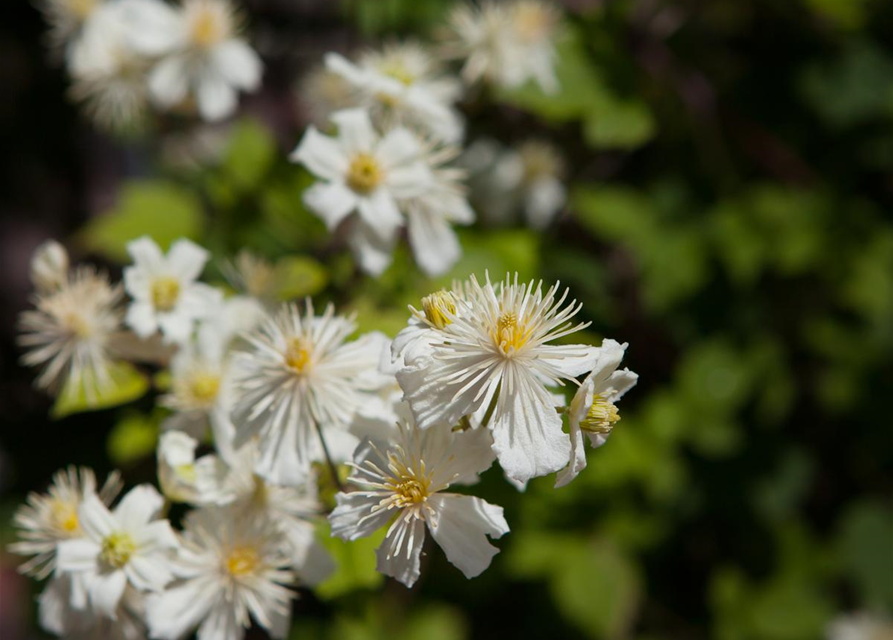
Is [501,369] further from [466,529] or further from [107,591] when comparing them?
[107,591]

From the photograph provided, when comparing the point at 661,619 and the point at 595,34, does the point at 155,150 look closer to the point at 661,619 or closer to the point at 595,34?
the point at 595,34

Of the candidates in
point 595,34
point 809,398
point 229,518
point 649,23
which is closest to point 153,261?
point 229,518

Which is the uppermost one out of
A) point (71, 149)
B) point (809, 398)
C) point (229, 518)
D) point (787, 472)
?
point (71, 149)

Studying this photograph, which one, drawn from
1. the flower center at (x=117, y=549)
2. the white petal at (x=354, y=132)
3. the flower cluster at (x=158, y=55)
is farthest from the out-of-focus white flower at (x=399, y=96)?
the flower center at (x=117, y=549)

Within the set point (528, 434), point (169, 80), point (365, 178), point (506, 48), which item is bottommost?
point (528, 434)

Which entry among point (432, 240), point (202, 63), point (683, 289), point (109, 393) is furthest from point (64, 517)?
point (683, 289)

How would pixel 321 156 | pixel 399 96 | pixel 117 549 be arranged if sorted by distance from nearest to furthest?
1. pixel 117 549
2. pixel 321 156
3. pixel 399 96

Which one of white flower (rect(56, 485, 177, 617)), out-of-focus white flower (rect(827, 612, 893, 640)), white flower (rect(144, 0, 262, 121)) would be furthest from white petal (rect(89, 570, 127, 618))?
out-of-focus white flower (rect(827, 612, 893, 640))

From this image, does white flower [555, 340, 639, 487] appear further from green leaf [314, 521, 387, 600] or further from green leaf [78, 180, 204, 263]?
green leaf [78, 180, 204, 263]
